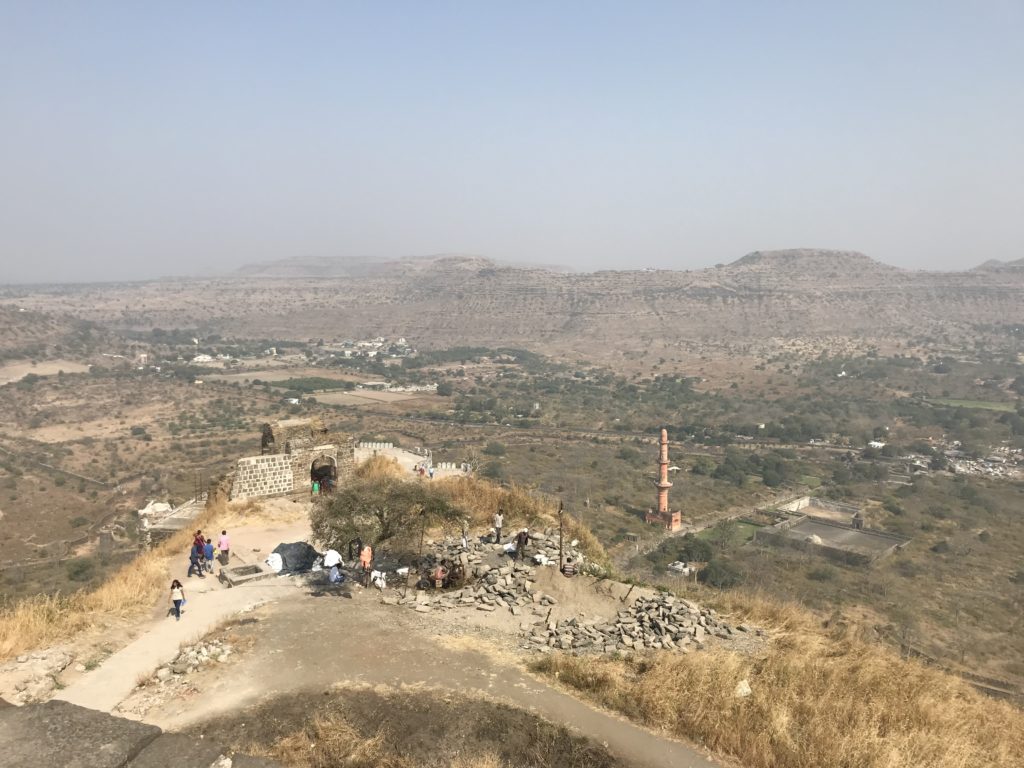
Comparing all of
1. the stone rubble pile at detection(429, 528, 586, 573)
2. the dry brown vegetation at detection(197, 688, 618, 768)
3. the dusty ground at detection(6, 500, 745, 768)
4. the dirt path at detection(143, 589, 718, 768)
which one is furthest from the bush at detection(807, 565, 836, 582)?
the dry brown vegetation at detection(197, 688, 618, 768)

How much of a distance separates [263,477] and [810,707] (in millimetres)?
15123

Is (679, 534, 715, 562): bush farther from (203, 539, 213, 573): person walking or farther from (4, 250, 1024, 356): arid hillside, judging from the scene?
(4, 250, 1024, 356): arid hillside

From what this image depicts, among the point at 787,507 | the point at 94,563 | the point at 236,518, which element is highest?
the point at 236,518

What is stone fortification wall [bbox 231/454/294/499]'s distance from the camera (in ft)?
60.5

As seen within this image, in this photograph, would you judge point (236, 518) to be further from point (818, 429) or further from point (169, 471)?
point (818, 429)

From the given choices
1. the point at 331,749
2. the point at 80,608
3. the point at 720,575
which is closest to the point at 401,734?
the point at 331,749

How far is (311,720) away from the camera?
26.9 ft

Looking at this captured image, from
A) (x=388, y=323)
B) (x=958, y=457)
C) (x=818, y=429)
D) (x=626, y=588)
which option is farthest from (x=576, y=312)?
(x=626, y=588)

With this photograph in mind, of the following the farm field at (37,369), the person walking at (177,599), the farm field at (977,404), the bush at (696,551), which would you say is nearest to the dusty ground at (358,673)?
the person walking at (177,599)

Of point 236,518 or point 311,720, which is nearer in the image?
point 311,720

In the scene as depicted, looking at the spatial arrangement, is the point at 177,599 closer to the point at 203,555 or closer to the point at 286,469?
the point at 203,555

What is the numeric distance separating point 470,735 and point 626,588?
5519 mm

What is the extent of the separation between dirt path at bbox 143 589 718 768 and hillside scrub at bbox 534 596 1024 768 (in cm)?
44

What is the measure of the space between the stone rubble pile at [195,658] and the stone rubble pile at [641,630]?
4876 millimetres
